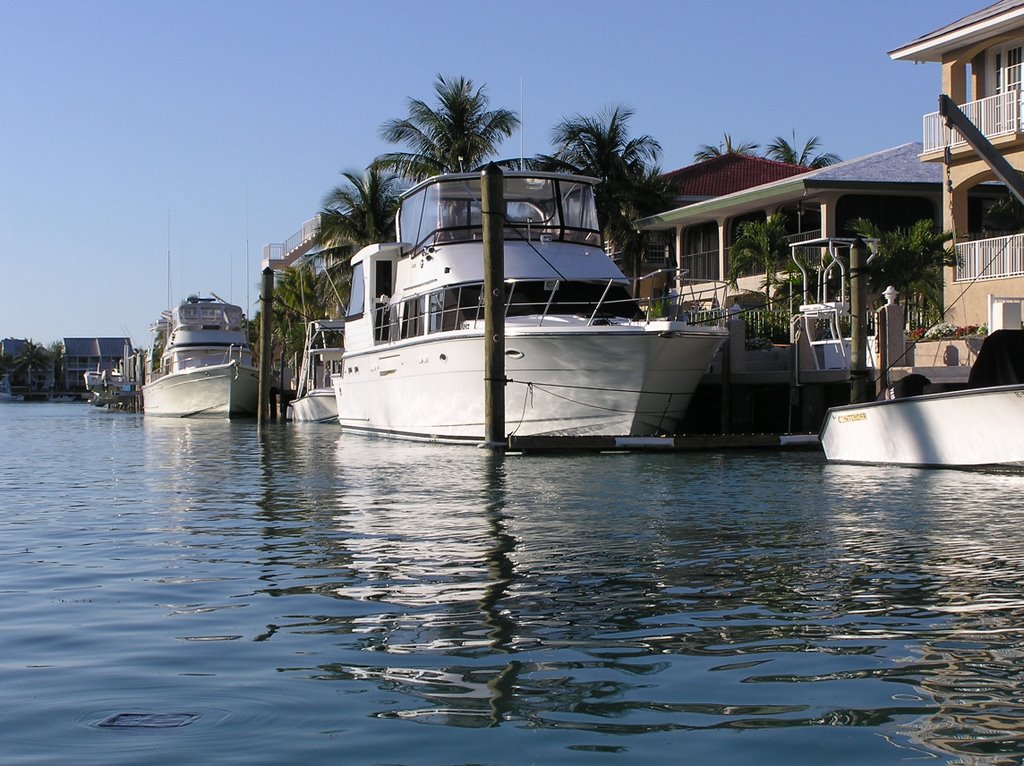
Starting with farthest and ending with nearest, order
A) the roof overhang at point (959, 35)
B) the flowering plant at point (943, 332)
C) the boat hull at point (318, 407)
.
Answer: the boat hull at point (318, 407), the roof overhang at point (959, 35), the flowering plant at point (943, 332)

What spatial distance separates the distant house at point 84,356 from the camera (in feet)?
584

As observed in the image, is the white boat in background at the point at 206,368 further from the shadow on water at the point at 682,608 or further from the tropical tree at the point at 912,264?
the shadow on water at the point at 682,608

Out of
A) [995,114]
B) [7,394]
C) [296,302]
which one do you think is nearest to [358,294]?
[995,114]

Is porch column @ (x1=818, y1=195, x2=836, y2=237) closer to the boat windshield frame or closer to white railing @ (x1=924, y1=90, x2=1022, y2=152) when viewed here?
white railing @ (x1=924, y1=90, x2=1022, y2=152)

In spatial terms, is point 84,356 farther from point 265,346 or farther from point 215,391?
point 265,346

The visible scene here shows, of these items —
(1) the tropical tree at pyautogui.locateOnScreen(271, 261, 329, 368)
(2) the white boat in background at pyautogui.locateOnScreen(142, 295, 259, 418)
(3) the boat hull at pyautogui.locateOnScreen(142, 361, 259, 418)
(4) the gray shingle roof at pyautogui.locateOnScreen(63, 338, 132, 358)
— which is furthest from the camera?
(4) the gray shingle roof at pyautogui.locateOnScreen(63, 338, 132, 358)

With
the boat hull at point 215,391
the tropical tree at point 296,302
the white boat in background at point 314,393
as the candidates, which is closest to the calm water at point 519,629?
the white boat in background at point 314,393

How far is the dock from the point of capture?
1928 cm

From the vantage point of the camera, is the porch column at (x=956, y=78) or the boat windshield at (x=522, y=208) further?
the porch column at (x=956, y=78)

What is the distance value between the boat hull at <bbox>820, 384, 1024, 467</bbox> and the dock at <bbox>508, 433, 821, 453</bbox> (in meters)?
2.74

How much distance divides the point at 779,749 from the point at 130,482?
43.1 ft

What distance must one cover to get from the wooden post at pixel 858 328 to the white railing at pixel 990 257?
7.40m

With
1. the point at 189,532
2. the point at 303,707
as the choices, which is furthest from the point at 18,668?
the point at 189,532

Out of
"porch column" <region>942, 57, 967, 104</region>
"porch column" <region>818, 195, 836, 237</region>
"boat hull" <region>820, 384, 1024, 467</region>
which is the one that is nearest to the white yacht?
"boat hull" <region>820, 384, 1024, 467</region>
